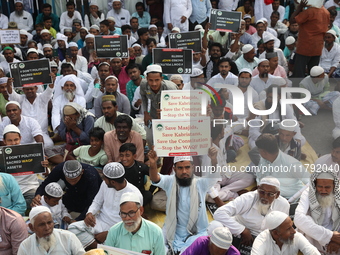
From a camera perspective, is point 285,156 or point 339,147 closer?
point 339,147

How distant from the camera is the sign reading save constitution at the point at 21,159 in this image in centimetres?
507

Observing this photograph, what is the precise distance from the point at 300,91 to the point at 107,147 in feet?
8.46

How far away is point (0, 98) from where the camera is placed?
A: 7.08m

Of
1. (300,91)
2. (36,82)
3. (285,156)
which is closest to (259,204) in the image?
(285,156)

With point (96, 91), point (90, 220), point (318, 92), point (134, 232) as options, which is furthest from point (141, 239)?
point (96, 91)

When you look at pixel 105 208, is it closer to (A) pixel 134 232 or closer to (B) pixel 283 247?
(A) pixel 134 232

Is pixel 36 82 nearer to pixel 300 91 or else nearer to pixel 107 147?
pixel 107 147

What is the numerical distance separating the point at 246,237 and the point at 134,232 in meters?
1.06

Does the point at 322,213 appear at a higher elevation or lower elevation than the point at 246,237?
higher

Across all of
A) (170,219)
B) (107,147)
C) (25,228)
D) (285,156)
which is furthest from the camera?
(107,147)

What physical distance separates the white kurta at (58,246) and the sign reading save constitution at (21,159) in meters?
1.39

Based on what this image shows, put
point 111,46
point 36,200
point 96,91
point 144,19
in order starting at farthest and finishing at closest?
point 144,19 < point 111,46 < point 96,91 < point 36,200

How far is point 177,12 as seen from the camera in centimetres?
1080

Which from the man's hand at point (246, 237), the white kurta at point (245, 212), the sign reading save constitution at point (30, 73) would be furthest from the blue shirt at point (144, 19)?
the man's hand at point (246, 237)
